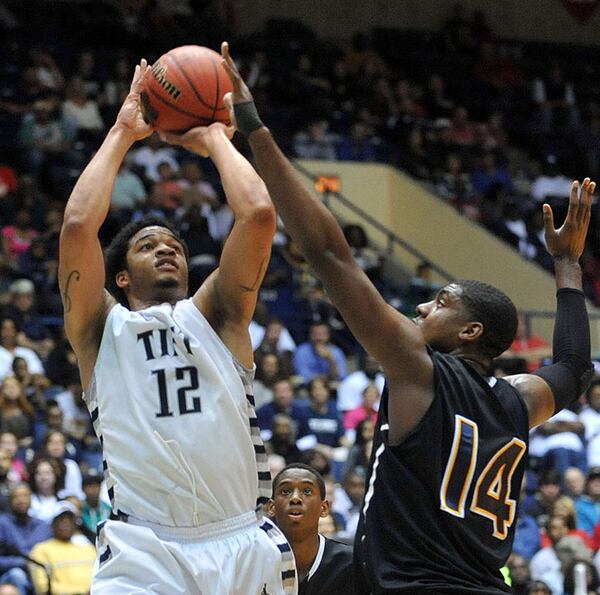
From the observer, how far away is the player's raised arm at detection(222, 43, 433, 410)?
3787 mm

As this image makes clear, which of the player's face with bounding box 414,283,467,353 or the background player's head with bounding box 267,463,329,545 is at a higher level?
the player's face with bounding box 414,283,467,353

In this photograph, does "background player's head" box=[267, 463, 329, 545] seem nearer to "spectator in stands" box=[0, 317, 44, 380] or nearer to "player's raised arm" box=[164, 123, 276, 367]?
"player's raised arm" box=[164, 123, 276, 367]

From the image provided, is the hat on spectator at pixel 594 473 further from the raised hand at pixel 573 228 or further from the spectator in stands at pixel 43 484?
the raised hand at pixel 573 228

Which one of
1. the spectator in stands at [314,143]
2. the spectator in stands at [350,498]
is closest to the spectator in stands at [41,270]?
the spectator in stands at [350,498]

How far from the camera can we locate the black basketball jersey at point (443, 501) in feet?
12.8

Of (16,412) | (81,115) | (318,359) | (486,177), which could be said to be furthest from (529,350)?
(16,412)

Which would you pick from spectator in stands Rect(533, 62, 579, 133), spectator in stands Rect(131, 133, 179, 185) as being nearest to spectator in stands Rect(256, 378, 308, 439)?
spectator in stands Rect(131, 133, 179, 185)

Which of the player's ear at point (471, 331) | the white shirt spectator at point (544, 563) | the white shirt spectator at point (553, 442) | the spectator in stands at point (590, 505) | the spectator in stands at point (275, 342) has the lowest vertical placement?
the white shirt spectator at point (544, 563)

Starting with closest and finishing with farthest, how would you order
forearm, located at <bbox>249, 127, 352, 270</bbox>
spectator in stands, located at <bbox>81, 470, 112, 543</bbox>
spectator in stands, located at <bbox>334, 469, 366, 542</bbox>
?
forearm, located at <bbox>249, 127, 352, 270</bbox>
spectator in stands, located at <bbox>81, 470, 112, 543</bbox>
spectator in stands, located at <bbox>334, 469, 366, 542</bbox>

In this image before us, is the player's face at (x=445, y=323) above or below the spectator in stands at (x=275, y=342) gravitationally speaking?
above

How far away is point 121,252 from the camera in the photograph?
16.5 ft

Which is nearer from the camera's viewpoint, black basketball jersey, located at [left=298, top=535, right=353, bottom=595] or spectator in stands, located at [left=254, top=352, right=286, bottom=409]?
black basketball jersey, located at [left=298, top=535, right=353, bottom=595]

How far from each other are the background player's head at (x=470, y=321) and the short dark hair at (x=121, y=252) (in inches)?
46.8

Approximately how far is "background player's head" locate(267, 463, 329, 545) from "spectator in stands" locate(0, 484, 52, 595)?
417 centimetres
